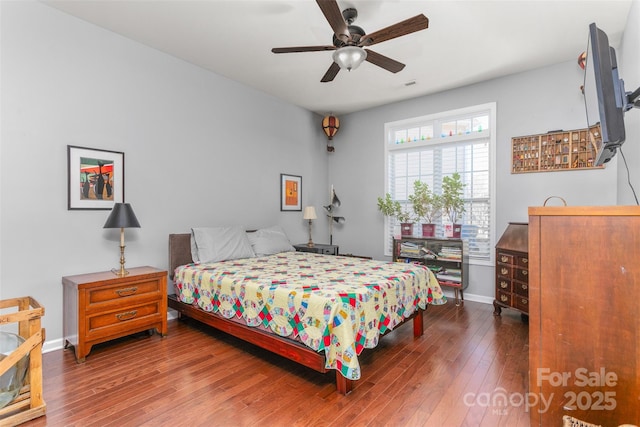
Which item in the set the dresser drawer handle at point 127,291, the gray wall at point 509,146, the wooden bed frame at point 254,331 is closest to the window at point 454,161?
Result: the gray wall at point 509,146

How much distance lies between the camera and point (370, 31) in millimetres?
3088

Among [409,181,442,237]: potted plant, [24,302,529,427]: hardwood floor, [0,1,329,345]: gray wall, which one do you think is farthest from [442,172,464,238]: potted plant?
[0,1,329,345]: gray wall

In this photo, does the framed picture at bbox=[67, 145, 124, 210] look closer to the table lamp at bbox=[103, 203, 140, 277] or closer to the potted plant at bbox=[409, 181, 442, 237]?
the table lamp at bbox=[103, 203, 140, 277]

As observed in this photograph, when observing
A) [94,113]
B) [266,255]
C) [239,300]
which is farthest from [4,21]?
[266,255]

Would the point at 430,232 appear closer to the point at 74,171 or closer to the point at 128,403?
the point at 128,403

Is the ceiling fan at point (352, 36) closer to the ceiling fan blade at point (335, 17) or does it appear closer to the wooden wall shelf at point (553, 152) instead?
the ceiling fan blade at point (335, 17)

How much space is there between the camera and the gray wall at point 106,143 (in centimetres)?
265

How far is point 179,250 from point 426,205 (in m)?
3.35

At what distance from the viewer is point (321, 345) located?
211 cm

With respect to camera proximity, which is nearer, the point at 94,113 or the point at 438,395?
the point at 438,395

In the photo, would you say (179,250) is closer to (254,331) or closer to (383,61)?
(254,331)

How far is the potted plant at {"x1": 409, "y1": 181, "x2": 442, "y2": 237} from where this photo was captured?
4.54 m

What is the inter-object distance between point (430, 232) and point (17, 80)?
4.70 meters

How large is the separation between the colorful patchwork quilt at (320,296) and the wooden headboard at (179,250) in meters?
0.20
